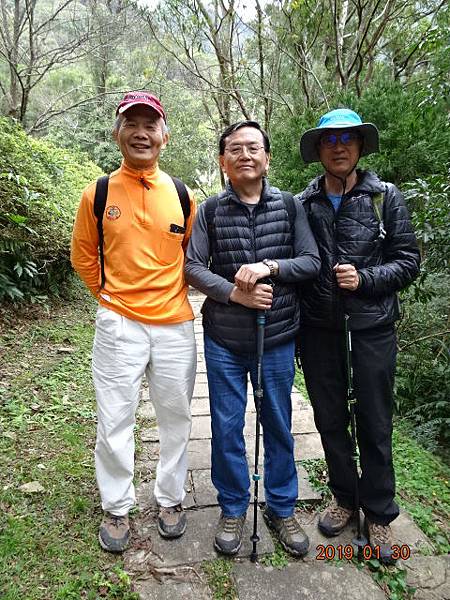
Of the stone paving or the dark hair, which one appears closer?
the stone paving

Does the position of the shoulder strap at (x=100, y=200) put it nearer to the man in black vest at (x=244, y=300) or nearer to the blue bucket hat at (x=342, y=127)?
the man in black vest at (x=244, y=300)

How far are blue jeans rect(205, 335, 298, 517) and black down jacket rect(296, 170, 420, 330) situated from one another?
34cm

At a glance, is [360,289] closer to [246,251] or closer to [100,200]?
[246,251]

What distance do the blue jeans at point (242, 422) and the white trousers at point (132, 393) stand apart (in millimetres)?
160

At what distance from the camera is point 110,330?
2.22m

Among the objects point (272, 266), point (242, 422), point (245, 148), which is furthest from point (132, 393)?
point (245, 148)

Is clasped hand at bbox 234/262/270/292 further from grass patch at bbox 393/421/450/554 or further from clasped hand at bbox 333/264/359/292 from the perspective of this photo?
grass patch at bbox 393/421/450/554

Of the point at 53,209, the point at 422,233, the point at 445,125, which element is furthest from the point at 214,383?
the point at 53,209

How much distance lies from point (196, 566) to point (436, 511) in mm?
1472

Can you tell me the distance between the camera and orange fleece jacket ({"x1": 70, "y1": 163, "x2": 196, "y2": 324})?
86.8 inches

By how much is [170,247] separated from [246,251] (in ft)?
1.30

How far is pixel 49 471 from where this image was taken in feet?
9.28

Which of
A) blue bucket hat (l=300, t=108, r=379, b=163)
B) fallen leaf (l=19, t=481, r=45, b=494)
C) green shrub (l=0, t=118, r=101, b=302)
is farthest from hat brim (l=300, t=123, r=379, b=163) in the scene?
green shrub (l=0, t=118, r=101, b=302)

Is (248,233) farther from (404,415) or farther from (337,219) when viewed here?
(404,415)
